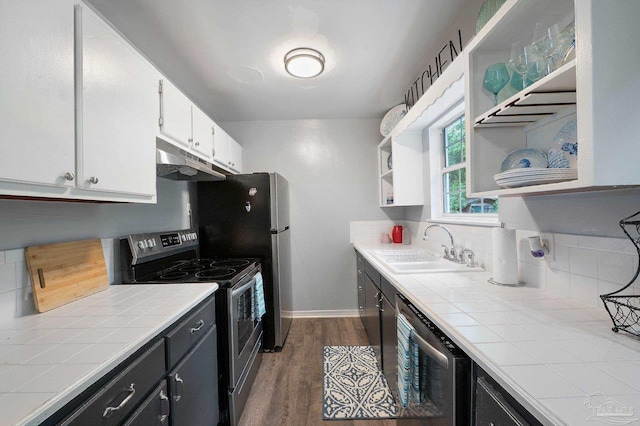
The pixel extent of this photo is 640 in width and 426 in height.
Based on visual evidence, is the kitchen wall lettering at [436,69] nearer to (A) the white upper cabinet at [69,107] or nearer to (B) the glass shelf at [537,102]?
(B) the glass shelf at [537,102]

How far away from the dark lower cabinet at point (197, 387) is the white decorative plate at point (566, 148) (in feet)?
5.70

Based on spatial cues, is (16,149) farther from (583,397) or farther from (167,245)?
(583,397)

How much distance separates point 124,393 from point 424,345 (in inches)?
40.5

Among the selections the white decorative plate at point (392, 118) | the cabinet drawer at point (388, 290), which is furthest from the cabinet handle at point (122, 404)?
the white decorative plate at point (392, 118)

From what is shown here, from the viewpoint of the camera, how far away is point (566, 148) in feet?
3.22

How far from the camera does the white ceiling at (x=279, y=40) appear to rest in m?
1.47

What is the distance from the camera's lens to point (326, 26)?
1.62 meters

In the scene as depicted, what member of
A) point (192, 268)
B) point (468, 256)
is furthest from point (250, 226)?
point (468, 256)

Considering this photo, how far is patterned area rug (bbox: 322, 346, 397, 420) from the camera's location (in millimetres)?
1716

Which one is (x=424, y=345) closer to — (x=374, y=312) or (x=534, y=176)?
(x=534, y=176)

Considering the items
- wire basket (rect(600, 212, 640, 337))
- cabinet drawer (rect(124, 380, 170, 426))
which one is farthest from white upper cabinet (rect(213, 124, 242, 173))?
wire basket (rect(600, 212, 640, 337))

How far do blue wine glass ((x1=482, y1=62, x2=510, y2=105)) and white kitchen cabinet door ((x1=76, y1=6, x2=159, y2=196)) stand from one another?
5.45 ft

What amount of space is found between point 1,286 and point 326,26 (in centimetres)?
199

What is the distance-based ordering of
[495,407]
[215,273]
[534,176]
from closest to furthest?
[495,407] < [534,176] < [215,273]
